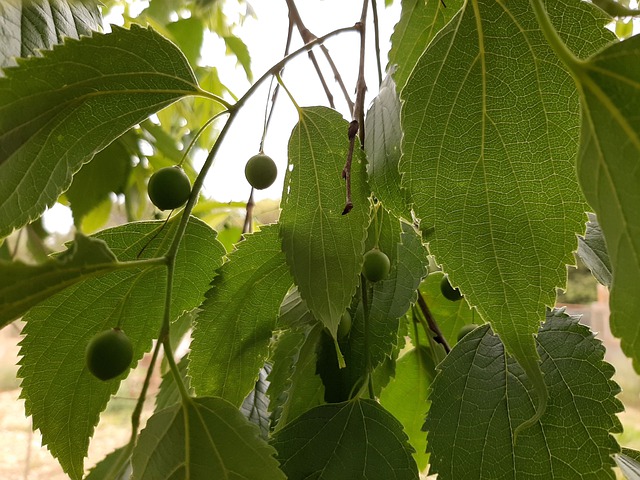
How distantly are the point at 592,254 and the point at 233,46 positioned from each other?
2.16 feet

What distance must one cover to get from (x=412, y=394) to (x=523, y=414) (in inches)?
6.9

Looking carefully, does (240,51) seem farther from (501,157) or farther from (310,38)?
(501,157)

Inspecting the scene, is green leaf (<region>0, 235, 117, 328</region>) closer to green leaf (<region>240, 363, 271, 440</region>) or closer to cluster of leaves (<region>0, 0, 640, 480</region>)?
cluster of leaves (<region>0, 0, 640, 480</region>)

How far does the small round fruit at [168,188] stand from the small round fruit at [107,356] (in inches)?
3.8

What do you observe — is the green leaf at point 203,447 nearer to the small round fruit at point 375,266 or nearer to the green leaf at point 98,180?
the small round fruit at point 375,266

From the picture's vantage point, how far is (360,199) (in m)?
0.37

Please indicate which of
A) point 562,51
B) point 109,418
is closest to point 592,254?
point 562,51

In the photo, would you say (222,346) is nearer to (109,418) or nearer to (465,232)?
(465,232)

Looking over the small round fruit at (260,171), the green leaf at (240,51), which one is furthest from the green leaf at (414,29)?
the green leaf at (240,51)

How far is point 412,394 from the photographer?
0.56 metres

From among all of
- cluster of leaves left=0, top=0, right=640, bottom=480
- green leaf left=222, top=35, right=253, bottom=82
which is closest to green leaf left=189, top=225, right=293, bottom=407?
cluster of leaves left=0, top=0, right=640, bottom=480

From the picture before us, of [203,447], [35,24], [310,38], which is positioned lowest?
[203,447]

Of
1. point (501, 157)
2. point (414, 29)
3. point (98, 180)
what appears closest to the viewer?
point (501, 157)

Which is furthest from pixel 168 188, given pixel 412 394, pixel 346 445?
pixel 412 394
